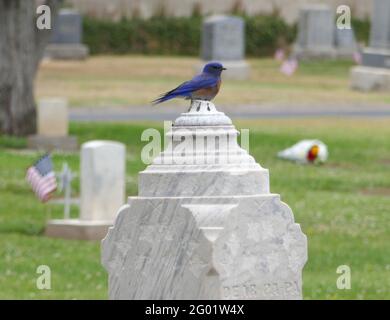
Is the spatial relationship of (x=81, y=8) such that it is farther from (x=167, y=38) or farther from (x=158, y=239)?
(x=158, y=239)

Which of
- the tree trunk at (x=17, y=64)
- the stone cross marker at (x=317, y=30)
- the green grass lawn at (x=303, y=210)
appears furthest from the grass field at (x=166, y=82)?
the tree trunk at (x=17, y=64)

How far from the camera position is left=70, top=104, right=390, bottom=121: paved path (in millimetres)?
33000

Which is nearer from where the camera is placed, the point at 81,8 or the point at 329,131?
the point at 329,131

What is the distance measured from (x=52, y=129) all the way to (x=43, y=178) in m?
10.5

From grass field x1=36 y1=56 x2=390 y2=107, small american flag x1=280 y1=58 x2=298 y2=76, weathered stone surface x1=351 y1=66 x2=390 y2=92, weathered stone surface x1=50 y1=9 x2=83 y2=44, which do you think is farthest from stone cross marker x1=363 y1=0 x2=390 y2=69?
weathered stone surface x1=50 y1=9 x2=83 y2=44

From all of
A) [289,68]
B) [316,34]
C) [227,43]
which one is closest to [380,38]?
[227,43]

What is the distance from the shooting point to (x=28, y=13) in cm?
2745

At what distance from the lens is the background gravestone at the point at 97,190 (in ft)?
54.1

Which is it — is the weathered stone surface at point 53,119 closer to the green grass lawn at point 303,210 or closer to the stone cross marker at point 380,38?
the green grass lawn at point 303,210

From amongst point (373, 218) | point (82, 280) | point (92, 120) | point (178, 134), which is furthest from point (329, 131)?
point (178, 134)

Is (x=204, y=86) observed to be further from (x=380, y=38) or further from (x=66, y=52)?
(x=66, y=52)

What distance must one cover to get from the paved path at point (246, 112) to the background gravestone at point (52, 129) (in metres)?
4.50

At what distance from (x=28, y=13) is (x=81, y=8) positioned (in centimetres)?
3728
